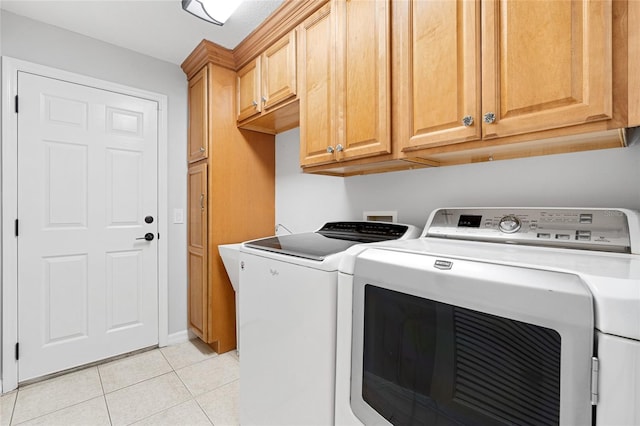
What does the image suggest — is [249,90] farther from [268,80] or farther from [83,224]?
[83,224]

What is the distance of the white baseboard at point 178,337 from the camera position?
2562 mm

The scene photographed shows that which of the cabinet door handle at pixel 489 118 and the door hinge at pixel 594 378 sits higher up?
the cabinet door handle at pixel 489 118

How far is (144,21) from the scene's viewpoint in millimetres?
2000

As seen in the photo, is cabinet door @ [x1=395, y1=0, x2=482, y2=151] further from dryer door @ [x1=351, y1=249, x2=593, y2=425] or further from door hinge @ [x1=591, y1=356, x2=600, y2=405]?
door hinge @ [x1=591, y1=356, x2=600, y2=405]

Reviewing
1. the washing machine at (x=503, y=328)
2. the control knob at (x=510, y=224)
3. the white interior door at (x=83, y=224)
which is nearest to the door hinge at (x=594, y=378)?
the washing machine at (x=503, y=328)

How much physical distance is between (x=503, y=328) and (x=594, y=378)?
0.15 m

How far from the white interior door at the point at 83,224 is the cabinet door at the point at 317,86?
1.51m

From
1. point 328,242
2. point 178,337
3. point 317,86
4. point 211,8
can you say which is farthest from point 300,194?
point 178,337

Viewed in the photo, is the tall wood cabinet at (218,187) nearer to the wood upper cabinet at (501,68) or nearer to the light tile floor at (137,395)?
the light tile floor at (137,395)

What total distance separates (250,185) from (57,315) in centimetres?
164

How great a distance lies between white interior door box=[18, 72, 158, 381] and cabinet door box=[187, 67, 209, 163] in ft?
0.92

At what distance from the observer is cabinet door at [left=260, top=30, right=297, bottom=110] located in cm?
179

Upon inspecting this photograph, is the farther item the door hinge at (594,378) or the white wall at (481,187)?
the white wall at (481,187)

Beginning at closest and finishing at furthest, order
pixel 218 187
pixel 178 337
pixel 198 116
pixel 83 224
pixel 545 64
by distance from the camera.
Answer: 1. pixel 545 64
2. pixel 83 224
3. pixel 218 187
4. pixel 198 116
5. pixel 178 337
